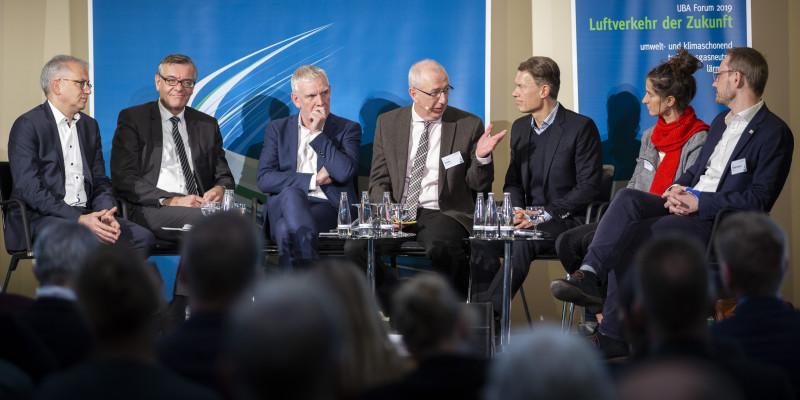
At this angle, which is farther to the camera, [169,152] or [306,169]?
[169,152]

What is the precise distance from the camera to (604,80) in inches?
233

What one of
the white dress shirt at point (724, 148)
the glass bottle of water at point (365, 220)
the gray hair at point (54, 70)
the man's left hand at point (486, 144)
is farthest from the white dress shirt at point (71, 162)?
the white dress shirt at point (724, 148)

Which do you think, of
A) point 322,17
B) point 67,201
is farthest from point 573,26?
point 67,201

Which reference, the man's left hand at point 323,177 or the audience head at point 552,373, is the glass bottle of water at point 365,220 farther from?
the audience head at point 552,373

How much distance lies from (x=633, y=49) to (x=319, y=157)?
8.25ft

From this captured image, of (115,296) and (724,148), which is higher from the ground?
(724,148)

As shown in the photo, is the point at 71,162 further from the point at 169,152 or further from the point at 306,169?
the point at 306,169

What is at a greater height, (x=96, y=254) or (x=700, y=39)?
(x=700, y=39)

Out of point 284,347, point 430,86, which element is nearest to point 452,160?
point 430,86

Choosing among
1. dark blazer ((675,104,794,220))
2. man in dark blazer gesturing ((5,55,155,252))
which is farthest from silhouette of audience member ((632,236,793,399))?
man in dark blazer gesturing ((5,55,155,252))

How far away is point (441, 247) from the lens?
478 cm

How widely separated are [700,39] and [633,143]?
2.96ft

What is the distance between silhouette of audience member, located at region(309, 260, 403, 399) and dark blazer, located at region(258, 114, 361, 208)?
3344 mm

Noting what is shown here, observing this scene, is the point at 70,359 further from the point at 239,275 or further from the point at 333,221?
the point at 333,221
